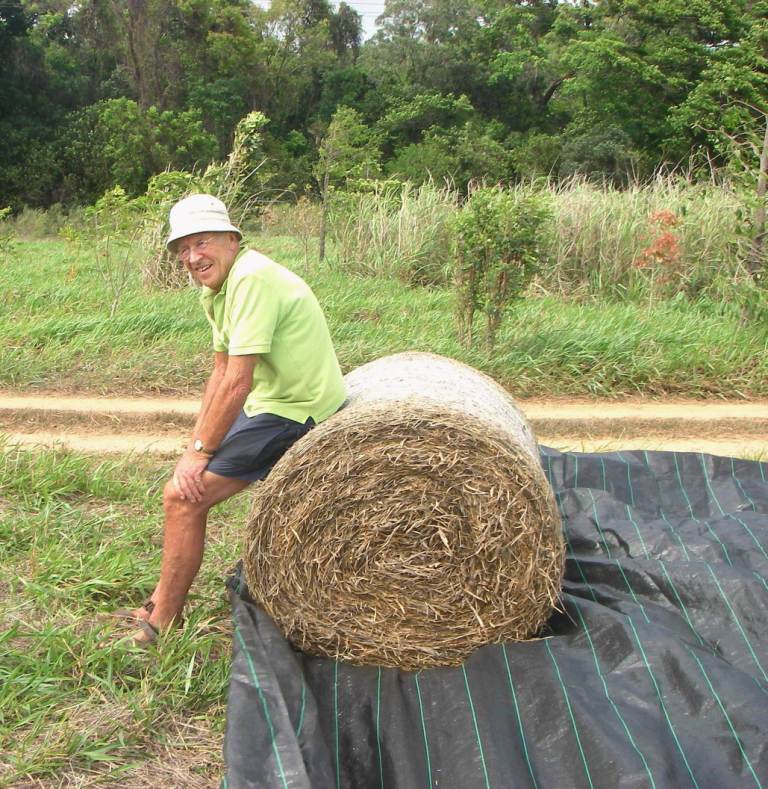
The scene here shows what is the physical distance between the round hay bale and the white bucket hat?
0.93m

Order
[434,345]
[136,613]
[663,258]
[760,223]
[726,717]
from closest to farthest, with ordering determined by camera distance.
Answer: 1. [726,717]
2. [136,613]
3. [434,345]
4. [760,223]
5. [663,258]

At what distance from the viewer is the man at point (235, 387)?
3561 millimetres

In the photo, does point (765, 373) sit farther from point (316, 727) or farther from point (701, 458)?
point (316, 727)

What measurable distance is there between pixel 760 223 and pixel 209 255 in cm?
677

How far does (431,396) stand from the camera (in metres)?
3.82

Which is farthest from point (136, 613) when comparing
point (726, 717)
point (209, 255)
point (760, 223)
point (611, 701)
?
point (760, 223)

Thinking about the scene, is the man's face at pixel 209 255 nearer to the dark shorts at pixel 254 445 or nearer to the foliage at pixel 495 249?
the dark shorts at pixel 254 445

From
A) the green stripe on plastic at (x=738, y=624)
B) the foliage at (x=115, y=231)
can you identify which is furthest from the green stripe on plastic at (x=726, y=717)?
Result: the foliage at (x=115, y=231)

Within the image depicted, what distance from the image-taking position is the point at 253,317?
11.6ft

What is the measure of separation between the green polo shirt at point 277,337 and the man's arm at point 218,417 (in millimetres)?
64

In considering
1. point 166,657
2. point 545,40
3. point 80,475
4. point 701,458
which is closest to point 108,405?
point 80,475

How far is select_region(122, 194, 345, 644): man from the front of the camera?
3561mm

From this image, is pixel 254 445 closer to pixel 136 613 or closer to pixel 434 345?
pixel 136 613

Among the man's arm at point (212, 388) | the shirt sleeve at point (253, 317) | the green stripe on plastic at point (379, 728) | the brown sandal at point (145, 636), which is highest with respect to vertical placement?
the shirt sleeve at point (253, 317)
